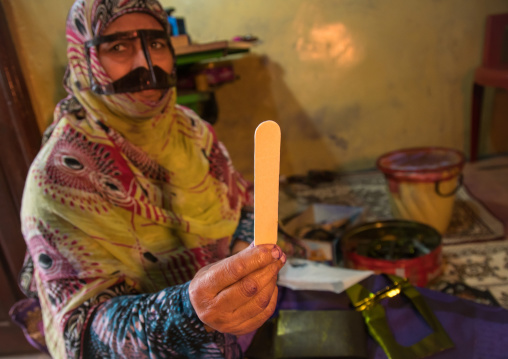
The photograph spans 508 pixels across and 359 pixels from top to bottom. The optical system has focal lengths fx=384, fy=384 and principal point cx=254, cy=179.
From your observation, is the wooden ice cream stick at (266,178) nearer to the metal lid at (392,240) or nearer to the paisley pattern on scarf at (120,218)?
the paisley pattern on scarf at (120,218)

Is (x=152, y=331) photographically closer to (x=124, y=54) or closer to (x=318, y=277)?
(x=318, y=277)

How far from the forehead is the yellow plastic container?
1212 millimetres

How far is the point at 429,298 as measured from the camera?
811mm

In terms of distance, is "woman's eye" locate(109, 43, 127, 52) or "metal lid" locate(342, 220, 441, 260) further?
"metal lid" locate(342, 220, 441, 260)

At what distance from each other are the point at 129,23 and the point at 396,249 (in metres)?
1.13

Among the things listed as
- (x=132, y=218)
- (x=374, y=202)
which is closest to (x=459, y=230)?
(x=374, y=202)

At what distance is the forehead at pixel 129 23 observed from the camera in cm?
85

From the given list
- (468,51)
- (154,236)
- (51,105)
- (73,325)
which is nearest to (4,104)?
(51,105)

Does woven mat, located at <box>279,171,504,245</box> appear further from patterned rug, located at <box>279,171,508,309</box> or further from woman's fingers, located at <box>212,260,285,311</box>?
Result: woman's fingers, located at <box>212,260,285,311</box>

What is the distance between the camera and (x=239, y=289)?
1.48ft

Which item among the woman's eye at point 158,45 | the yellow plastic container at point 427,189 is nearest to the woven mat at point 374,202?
the yellow plastic container at point 427,189

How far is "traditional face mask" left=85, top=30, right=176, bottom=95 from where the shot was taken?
0.83 meters

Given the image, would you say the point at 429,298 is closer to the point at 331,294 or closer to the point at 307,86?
the point at 331,294

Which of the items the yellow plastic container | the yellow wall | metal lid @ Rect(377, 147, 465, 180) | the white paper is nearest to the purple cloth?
the white paper
